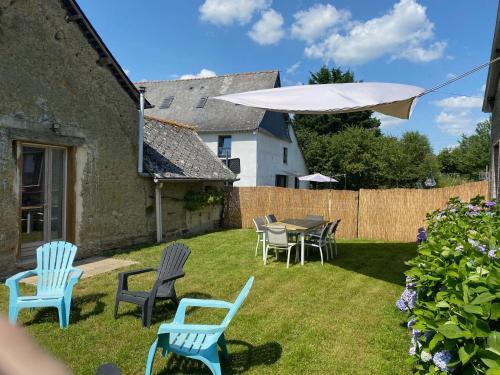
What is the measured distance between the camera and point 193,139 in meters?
15.9

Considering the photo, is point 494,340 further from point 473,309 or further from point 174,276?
point 174,276

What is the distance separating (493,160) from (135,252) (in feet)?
30.3

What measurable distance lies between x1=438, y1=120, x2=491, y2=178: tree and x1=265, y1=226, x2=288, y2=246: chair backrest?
3681 centimetres

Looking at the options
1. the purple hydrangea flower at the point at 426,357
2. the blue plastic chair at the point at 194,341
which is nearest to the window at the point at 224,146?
the blue plastic chair at the point at 194,341

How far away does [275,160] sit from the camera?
23.8m

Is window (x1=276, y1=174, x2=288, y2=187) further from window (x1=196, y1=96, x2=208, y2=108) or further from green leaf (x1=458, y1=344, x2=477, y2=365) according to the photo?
green leaf (x1=458, y1=344, x2=477, y2=365)

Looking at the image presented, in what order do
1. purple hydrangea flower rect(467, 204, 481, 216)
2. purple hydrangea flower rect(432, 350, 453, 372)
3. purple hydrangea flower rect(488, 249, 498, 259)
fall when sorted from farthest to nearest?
purple hydrangea flower rect(467, 204, 481, 216) → purple hydrangea flower rect(488, 249, 498, 259) → purple hydrangea flower rect(432, 350, 453, 372)

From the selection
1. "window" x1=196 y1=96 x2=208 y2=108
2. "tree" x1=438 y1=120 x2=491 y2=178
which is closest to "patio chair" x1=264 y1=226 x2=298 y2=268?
"window" x1=196 y1=96 x2=208 y2=108

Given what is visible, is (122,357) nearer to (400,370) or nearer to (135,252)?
(400,370)

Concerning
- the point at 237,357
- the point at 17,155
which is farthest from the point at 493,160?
the point at 17,155

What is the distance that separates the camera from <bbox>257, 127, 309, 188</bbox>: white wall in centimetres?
2175

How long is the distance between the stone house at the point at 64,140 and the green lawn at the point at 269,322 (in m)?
1.65

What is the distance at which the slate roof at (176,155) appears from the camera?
451 inches

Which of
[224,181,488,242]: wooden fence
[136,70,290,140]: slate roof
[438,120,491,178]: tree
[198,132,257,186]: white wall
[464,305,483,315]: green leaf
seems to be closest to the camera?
[464,305,483,315]: green leaf
